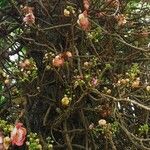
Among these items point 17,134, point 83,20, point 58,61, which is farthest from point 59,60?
point 17,134

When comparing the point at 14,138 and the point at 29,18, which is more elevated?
the point at 29,18

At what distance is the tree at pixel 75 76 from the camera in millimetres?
1223

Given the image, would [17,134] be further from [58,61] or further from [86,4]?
[86,4]

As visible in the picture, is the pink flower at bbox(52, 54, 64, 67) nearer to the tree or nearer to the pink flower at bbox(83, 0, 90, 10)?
the tree

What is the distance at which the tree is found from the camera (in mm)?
1223

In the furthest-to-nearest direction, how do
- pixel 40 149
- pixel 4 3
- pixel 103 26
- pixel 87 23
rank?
pixel 4 3
pixel 103 26
pixel 87 23
pixel 40 149

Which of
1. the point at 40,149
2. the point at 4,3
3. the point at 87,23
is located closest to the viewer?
the point at 40,149

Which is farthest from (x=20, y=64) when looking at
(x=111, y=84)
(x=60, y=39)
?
(x=111, y=84)

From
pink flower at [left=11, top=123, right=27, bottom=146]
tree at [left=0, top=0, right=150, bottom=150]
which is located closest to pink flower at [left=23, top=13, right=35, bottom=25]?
tree at [left=0, top=0, right=150, bottom=150]

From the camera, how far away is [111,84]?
1.31 metres

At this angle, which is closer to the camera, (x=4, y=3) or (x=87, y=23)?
(x=87, y=23)

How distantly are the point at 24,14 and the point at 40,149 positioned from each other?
0.40m

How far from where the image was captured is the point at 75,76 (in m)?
1.25

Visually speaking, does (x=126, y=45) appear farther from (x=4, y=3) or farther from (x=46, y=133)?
(x=4, y=3)
